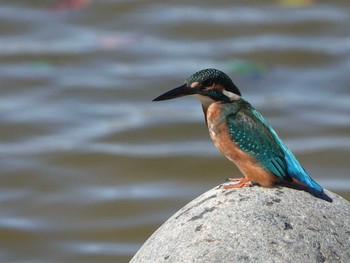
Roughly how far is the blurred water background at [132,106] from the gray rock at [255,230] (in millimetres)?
3109

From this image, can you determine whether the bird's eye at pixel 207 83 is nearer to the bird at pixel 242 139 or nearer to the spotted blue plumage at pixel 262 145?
the bird at pixel 242 139

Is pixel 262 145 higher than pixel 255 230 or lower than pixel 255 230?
higher

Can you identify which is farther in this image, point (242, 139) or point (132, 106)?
point (132, 106)

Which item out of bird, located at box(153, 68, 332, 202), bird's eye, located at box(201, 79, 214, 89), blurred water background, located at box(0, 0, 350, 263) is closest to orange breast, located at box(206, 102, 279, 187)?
bird, located at box(153, 68, 332, 202)

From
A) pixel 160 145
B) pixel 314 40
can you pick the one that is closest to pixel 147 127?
pixel 160 145

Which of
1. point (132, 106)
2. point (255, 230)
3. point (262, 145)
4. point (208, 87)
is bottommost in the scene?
point (255, 230)

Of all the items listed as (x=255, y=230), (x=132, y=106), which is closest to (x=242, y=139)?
(x=255, y=230)

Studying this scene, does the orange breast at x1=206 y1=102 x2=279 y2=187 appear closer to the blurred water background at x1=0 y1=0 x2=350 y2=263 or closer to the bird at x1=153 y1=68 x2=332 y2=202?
the bird at x1=153 y1=68 x2=332 y2=202

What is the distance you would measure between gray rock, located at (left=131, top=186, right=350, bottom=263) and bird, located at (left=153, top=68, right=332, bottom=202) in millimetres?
85

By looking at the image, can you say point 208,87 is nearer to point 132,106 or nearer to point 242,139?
point 242,139

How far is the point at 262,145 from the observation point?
21.2ft

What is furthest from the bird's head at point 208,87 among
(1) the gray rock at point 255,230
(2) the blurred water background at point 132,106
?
(2) the blurred water background at point 132,106

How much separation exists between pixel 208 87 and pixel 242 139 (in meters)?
0.37

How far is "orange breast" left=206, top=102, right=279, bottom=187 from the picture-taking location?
6.40 m
